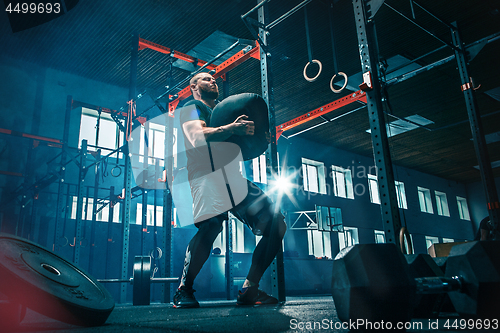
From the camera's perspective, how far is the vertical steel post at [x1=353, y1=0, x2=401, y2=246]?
1.99 m

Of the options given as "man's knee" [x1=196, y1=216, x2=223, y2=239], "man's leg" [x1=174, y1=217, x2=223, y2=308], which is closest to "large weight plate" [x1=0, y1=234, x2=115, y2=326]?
"man's leg" [x1=174, y1=217, x2=223, y2=308]

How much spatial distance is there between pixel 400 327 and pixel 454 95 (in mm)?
9794

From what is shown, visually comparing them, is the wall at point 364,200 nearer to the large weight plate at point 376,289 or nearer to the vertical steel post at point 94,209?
the vertical steel post at point 94,209

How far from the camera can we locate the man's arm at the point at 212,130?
72.2 inches

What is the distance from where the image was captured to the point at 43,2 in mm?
5973

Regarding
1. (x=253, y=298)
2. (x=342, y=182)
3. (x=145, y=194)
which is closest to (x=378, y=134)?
(x=253, y=298)

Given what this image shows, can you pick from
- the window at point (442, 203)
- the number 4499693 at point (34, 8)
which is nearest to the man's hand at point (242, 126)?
the number 4499693 at point (34, 8)

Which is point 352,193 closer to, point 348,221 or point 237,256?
point 348,221

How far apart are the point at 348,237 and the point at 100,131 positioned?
832 cm

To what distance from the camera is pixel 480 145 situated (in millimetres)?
4191

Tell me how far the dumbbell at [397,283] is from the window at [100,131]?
26.3 feet

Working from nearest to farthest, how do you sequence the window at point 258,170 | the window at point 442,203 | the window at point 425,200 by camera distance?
the window at point 258,170, the window at point 425,200, the window at point 442,203

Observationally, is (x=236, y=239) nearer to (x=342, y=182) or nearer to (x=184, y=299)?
(x=342, y=182)

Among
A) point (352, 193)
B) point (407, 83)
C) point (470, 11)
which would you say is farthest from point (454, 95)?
point (352, 193)
